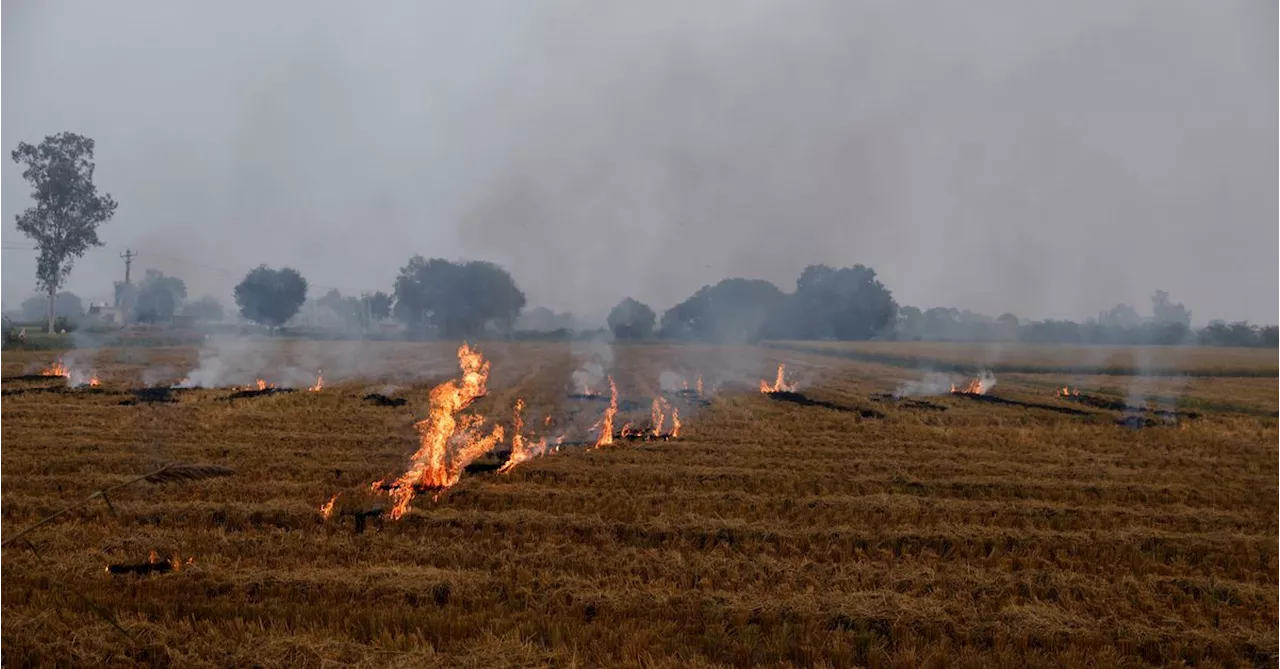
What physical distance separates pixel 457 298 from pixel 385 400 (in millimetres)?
72219

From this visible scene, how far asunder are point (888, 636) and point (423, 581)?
5166 mm

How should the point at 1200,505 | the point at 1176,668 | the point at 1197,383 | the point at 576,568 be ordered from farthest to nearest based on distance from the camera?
the point at 1197,383
the point at 1200,505
the point at 576,568
the point at 1176,668

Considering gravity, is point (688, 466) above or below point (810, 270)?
below

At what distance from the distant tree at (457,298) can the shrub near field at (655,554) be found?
74423 mm

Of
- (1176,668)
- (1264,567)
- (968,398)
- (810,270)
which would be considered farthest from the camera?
(810,270)

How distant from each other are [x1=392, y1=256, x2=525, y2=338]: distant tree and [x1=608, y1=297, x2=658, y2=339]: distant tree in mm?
16437

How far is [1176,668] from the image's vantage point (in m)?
5.64

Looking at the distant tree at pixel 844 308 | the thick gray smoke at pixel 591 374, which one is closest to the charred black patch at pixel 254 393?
the thick gray smoke at pixel 591 374

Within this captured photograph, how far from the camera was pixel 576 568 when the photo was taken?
7.60 metres

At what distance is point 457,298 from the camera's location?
91125 mm

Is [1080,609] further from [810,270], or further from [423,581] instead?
[810,270]

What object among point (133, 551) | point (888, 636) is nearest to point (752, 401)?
point (888, 636)

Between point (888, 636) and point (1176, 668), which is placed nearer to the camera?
point (1176, 668)

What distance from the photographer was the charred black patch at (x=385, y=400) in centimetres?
2136
